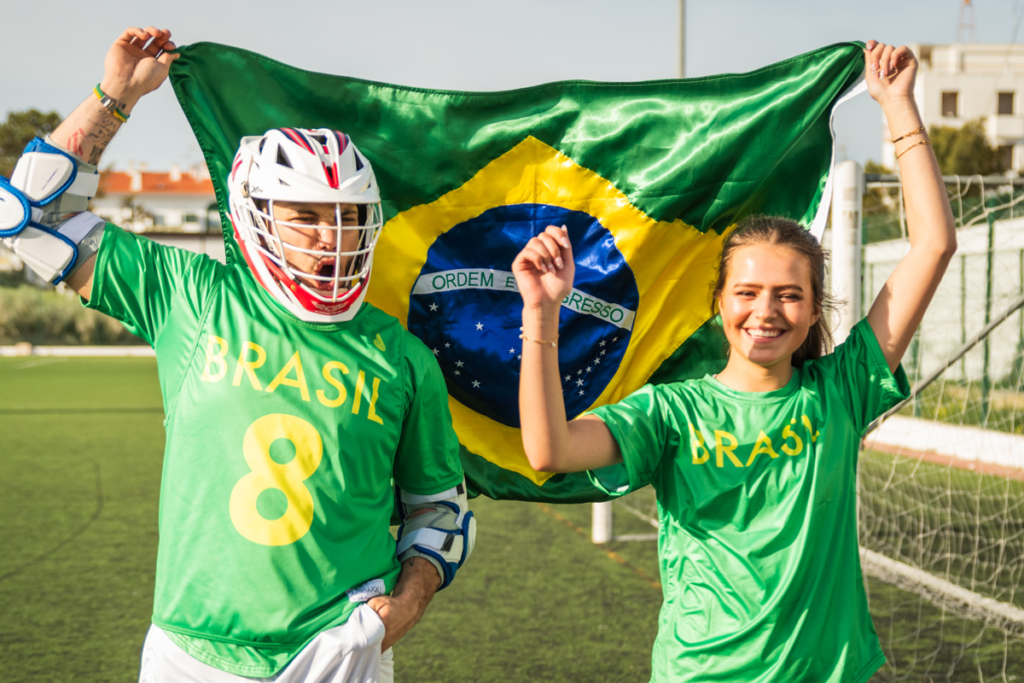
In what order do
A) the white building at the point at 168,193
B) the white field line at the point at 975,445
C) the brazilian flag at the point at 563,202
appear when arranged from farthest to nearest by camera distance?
the white building at the point at 168,193 → the white field line at the point at 975,445 → the brazilian flag at the point at 563,202

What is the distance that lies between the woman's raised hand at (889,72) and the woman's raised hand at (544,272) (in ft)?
3.71

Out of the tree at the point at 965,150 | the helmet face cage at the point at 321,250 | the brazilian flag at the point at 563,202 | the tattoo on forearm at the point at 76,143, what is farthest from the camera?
the tree at the point at 965,150

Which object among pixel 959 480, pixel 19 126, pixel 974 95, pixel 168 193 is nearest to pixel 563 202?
pixel 959 480

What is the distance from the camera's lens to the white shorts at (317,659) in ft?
6.08

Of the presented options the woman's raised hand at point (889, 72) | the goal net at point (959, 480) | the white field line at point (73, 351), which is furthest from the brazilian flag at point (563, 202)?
the white field line at point (73, 351)

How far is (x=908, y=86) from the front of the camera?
2.29 m

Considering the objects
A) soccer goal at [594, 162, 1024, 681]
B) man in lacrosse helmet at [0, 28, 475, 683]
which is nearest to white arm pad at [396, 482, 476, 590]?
man in lacrosse helmet at [0, 28, 475, 683]

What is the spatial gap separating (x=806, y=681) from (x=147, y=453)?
9419 mm

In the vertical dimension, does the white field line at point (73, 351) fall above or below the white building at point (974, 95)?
below

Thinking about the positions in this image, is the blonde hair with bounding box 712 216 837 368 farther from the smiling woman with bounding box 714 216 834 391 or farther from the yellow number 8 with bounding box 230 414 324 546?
the yellow number 8 with bounding box 230 414 324 546

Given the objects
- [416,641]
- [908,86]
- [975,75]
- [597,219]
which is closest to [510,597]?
[416,641]

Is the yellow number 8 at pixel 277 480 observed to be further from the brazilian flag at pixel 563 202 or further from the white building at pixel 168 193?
the white building at pixel 168 193

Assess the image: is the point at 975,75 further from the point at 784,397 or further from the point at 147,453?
the point at 784,397

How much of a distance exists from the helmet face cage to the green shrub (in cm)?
2948
